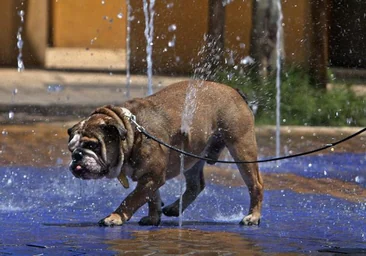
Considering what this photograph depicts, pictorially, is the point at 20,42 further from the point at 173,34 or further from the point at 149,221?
the point at 149,221

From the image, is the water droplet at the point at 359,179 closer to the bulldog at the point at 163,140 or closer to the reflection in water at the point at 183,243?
the bulldog at the point at 163,140

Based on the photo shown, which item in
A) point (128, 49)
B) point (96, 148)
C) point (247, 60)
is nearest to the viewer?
point (96, 148)

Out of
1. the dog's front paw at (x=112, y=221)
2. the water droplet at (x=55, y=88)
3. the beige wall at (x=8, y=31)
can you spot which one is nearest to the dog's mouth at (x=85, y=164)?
the dog's front paw at (x=112, y=221)

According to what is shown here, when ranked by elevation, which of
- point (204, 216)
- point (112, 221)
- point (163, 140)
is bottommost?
point (204, 216)

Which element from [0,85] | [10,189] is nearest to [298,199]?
[10,189]

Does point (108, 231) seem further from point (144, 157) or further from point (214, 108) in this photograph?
point (214, 108)

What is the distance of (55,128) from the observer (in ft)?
52.5

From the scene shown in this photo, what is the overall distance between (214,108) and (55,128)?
7.16 metres

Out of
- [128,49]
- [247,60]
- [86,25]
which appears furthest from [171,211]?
[86,25]

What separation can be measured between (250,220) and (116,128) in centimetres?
131

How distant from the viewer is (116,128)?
8.32m

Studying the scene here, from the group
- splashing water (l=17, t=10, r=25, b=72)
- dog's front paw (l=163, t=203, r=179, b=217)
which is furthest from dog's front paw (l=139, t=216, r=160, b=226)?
splashing water (l=17, t=10, r=25, b=72)

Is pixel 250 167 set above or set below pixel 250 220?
above

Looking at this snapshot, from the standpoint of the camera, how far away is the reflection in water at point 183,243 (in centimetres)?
729
